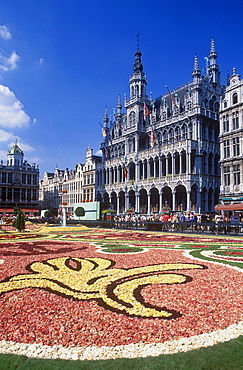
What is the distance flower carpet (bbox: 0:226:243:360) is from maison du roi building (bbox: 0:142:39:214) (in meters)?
83.2

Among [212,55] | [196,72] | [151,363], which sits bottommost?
[151,363]

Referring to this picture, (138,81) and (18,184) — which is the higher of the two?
(138,81)

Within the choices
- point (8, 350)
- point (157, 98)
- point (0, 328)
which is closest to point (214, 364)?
point (8, 350)

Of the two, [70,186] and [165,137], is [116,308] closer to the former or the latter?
[165,137]

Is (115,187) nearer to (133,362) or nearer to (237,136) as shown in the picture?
(237,136)

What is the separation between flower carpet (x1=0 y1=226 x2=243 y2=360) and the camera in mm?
4012

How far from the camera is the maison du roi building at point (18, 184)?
88938 millimetres

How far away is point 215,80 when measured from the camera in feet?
185

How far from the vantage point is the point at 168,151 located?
53.9 metres

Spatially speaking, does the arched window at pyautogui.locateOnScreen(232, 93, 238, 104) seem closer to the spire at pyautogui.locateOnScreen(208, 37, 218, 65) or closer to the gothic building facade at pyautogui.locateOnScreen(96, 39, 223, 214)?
the gothic building facade at pyautogui.locateOnScreen(96, 39, 223, 214)

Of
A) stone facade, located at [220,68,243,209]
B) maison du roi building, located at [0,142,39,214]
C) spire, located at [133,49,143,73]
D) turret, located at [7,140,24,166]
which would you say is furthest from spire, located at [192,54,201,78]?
turret, located at [7,140,24,166]

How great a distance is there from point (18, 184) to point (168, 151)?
5480cm

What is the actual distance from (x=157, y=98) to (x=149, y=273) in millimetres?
64284

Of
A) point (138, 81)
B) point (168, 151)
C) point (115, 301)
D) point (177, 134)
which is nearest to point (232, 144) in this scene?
point (168, 151)
